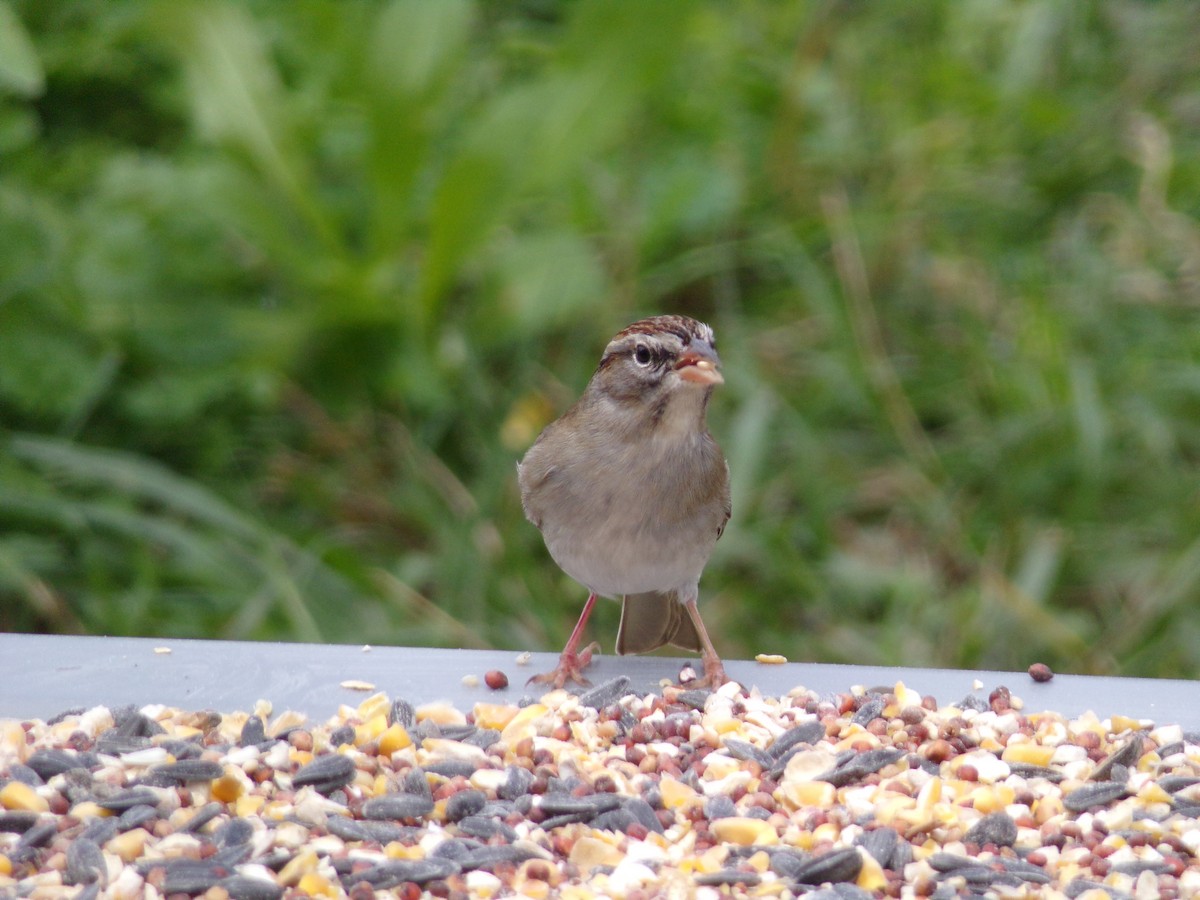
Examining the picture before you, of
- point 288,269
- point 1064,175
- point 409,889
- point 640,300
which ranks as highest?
point 1064,175

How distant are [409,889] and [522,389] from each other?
254cm

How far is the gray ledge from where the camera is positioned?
2.32 metres

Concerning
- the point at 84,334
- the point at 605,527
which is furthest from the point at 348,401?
the point at 605,527

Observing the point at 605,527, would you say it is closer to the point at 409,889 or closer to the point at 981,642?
the point at 409,889

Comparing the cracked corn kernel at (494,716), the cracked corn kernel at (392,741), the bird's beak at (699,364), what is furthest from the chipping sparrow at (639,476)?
the cracked corn kernel at (392,741)

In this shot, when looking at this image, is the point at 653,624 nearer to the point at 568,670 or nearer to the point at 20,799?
the point at 568,670

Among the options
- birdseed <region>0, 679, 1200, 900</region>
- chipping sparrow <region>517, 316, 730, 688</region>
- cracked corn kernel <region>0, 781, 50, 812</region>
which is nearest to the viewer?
birdseed <region>0, 679, 1200, 900</region>

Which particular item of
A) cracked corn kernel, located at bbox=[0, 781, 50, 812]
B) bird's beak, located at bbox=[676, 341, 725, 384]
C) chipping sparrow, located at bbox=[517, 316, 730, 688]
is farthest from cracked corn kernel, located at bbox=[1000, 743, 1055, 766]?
cracked corn kernel, located at bbox=[0, 781, 50, 812]

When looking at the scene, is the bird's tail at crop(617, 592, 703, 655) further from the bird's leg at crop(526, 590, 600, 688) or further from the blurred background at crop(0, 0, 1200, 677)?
the blurred background at crop(0, 0, 1200, 677)

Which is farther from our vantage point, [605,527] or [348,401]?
[348,401]

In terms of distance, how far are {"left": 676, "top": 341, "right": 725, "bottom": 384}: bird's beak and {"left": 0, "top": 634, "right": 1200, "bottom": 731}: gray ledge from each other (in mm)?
471

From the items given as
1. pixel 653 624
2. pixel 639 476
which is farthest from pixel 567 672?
pixel 653 624

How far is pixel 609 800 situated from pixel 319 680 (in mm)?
559

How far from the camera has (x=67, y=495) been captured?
13.0 ft
